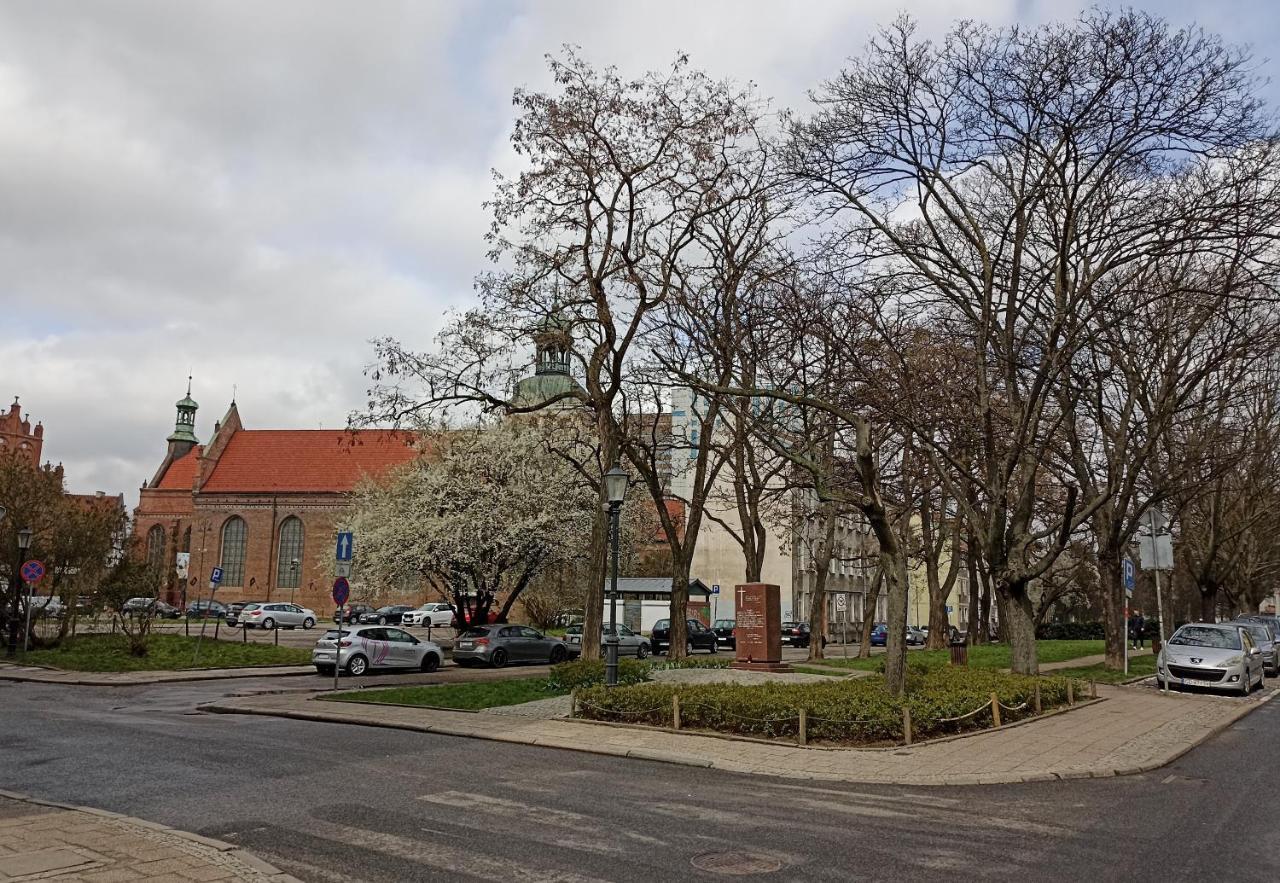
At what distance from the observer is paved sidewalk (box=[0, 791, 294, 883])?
20.8ft

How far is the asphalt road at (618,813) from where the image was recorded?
6.93 meters

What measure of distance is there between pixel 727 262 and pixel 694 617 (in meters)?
26.1

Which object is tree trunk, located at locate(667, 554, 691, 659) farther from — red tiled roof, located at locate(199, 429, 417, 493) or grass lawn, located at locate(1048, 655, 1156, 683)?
red tiled roof, located at locate(199, 429, 417, 493)

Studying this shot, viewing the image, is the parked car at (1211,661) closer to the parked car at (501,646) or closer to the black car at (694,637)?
the parked car at (501,646)

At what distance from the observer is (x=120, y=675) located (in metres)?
24.5

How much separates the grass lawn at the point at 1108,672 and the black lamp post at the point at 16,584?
92.7 ft

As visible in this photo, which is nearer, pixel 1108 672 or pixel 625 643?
pixel 1108 672

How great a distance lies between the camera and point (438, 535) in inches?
1613

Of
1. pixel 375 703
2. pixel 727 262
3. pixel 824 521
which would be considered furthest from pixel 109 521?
pixel 824 521

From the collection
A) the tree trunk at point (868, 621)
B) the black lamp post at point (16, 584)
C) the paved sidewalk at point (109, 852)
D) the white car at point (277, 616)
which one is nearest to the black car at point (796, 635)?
the tree trunk at point (868, 621)

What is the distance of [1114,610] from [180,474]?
8341cm

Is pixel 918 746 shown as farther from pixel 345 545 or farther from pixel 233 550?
pixel 233 550

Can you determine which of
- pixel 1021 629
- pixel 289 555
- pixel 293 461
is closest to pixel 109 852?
pixel 1021 629

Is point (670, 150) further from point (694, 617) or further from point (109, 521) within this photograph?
point (694, 617)
